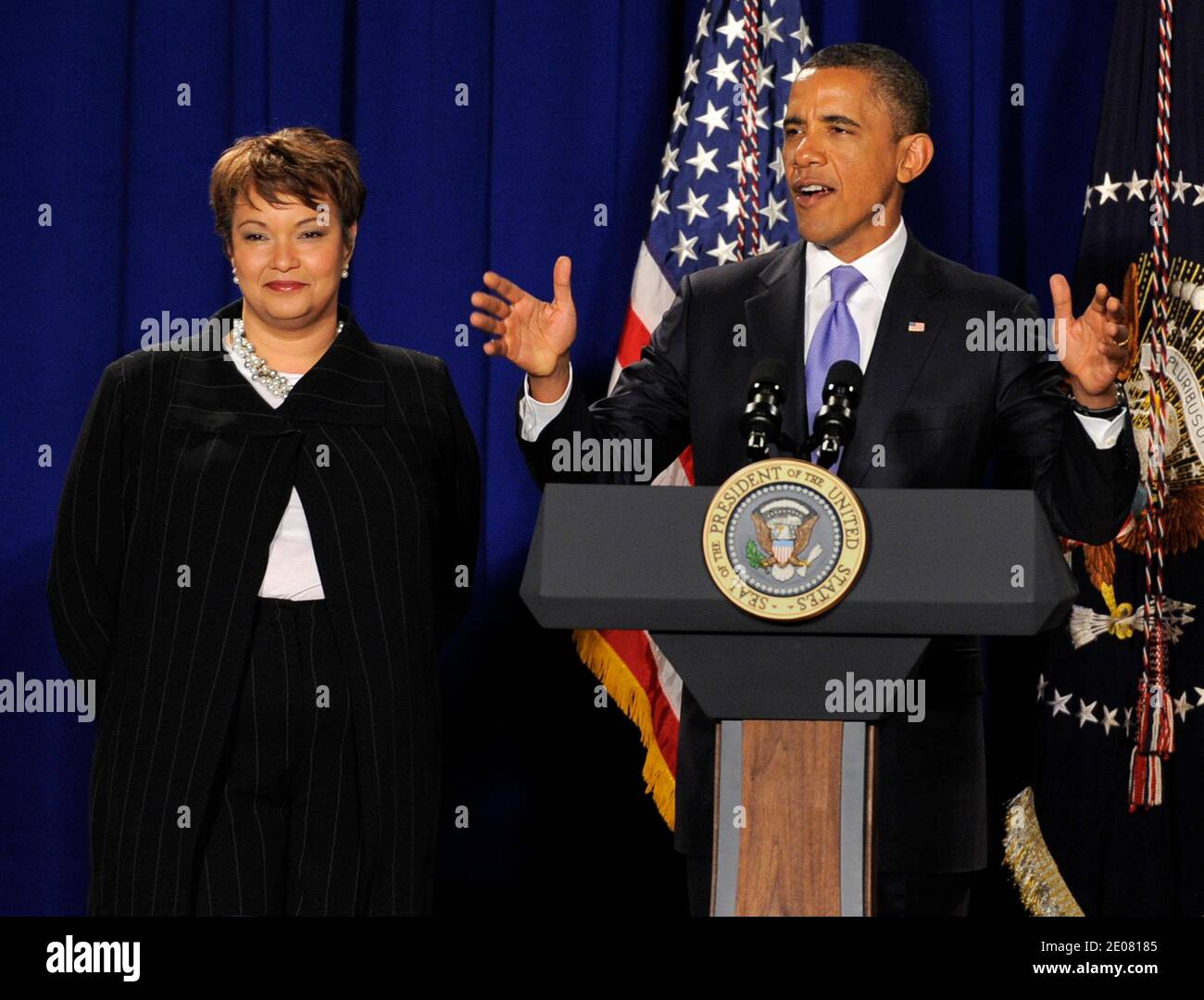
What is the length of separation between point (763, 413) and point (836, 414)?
86 mm

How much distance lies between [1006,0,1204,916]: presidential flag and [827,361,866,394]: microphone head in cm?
136

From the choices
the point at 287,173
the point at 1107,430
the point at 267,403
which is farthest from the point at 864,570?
the point at 287,173

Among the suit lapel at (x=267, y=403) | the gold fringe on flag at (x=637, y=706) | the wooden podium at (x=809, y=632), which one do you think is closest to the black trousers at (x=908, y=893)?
the wooden podium at (x=809, y=632)

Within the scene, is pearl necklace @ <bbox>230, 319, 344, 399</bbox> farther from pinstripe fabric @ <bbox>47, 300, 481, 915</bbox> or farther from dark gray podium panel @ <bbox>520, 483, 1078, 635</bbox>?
dark gray podium panel @ <bbox>520, 483, 1078, 635</bbox>

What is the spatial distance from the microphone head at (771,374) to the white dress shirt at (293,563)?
70cm

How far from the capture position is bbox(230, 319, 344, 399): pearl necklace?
2.36 metres

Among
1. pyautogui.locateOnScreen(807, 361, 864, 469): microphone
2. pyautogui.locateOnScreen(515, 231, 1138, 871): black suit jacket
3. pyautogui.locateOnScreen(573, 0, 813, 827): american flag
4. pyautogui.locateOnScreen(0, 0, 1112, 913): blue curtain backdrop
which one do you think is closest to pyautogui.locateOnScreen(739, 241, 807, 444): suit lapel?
pyautogui.locateOnScreen(515, 231, 1138, 871): black suit jacket

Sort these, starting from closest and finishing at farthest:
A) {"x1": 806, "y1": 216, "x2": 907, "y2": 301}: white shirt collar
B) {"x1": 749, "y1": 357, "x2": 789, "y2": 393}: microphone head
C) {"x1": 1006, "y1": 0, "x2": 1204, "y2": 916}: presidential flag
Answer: {"x1": 749, "y1": 357, "x2": 789, "y2": 393}: microphone head
{"x1": 806, "y1": 216, "x2": 907, "y2": 301}: white shirt collar
{"x1": 1006, "y1": 0, "x2": 1204, "y2": 916}: presidential flag

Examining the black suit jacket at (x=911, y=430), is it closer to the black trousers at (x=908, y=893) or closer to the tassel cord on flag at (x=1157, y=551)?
the black trousers at (x=908, y=893)

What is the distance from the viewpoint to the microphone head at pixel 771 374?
1.91 meters

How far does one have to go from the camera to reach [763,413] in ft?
6.11

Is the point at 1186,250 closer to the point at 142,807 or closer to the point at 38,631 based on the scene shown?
the point at 142,807

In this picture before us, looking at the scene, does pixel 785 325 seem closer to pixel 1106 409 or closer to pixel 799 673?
pixel 1106 409
